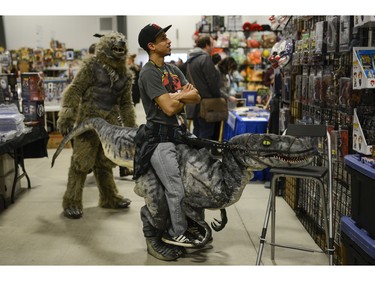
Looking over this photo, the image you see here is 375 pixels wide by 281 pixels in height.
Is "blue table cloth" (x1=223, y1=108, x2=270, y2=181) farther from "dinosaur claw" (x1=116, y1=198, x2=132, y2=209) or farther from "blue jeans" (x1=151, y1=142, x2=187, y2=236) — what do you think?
"blue jeans" (x1=151, y1=142, x2=187, y2=236)

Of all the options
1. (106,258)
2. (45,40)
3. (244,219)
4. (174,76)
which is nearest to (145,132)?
(174,76)

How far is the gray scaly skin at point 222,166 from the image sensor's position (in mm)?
2656

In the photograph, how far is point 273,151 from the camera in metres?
2.67

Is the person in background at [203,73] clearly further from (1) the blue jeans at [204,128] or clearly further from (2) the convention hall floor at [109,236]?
(2) the convention hall floor at [109,236]

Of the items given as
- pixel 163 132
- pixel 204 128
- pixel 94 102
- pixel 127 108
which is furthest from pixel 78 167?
pixel 204 128

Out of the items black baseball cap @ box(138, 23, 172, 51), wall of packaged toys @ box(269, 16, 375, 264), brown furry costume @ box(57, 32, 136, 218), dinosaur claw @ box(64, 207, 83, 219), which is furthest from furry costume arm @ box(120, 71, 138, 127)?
wall of packaged toys @ box(269, 16, 375, 264)

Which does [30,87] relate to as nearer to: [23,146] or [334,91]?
[23,146]

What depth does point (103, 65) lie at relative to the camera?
12.5ft

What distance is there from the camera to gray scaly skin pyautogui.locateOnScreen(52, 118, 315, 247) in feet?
8.71

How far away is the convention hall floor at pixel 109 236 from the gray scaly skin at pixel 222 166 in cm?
30

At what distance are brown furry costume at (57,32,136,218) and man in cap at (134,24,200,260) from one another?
0.95 metres

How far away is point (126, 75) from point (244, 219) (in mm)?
1705

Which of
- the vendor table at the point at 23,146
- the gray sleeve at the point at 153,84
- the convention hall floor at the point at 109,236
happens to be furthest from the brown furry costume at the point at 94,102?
the gray sleeve at the point at 153,84

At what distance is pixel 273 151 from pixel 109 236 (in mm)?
1618
